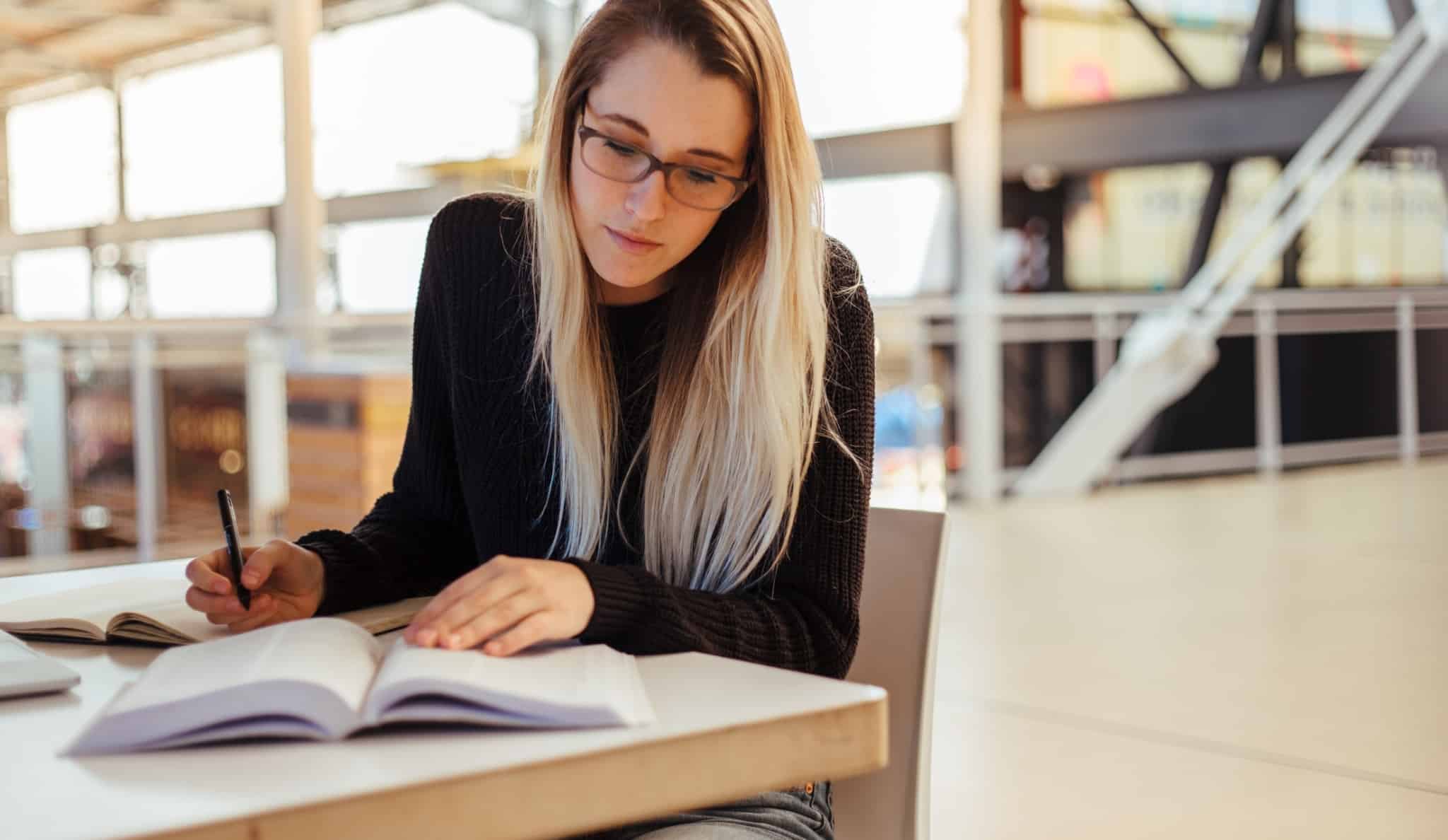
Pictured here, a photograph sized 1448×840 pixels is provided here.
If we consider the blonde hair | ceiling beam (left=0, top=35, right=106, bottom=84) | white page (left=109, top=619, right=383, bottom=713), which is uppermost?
ceiling beam (left=0, top=35, right=106, bottom=84)

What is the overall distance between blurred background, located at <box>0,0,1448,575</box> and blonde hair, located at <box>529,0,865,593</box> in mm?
77

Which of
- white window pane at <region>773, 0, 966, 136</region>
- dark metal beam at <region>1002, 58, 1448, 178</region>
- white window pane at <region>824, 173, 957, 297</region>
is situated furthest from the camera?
white window pane at <region>824, 173, 957, 297</region>

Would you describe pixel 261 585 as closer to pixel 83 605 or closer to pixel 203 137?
pixel 83 605

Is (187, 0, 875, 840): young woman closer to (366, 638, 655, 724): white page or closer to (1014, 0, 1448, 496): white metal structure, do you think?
(366, 638, 655, 724): white page

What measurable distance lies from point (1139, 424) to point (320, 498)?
3.31 m

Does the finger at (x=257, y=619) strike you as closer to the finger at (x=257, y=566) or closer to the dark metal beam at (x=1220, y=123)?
the finger at (x=257, y=566)

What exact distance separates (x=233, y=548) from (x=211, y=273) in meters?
5.47

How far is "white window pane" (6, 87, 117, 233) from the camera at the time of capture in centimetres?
480

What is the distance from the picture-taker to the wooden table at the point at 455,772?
1.69 ft

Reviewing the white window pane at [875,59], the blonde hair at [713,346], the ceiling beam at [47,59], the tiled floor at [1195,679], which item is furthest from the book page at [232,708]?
the white window pane at [875,59]

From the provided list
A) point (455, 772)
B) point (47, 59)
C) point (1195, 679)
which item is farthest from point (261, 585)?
point (47, 59)

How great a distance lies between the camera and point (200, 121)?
19.5ft

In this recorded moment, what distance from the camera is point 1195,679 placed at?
2732 millimetres

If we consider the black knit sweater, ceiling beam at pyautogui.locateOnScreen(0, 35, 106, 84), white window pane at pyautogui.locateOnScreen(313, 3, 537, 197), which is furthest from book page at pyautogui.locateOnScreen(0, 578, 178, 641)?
white window pane at pyautogui.locateOnScreen(313, 3, 537, 197)
